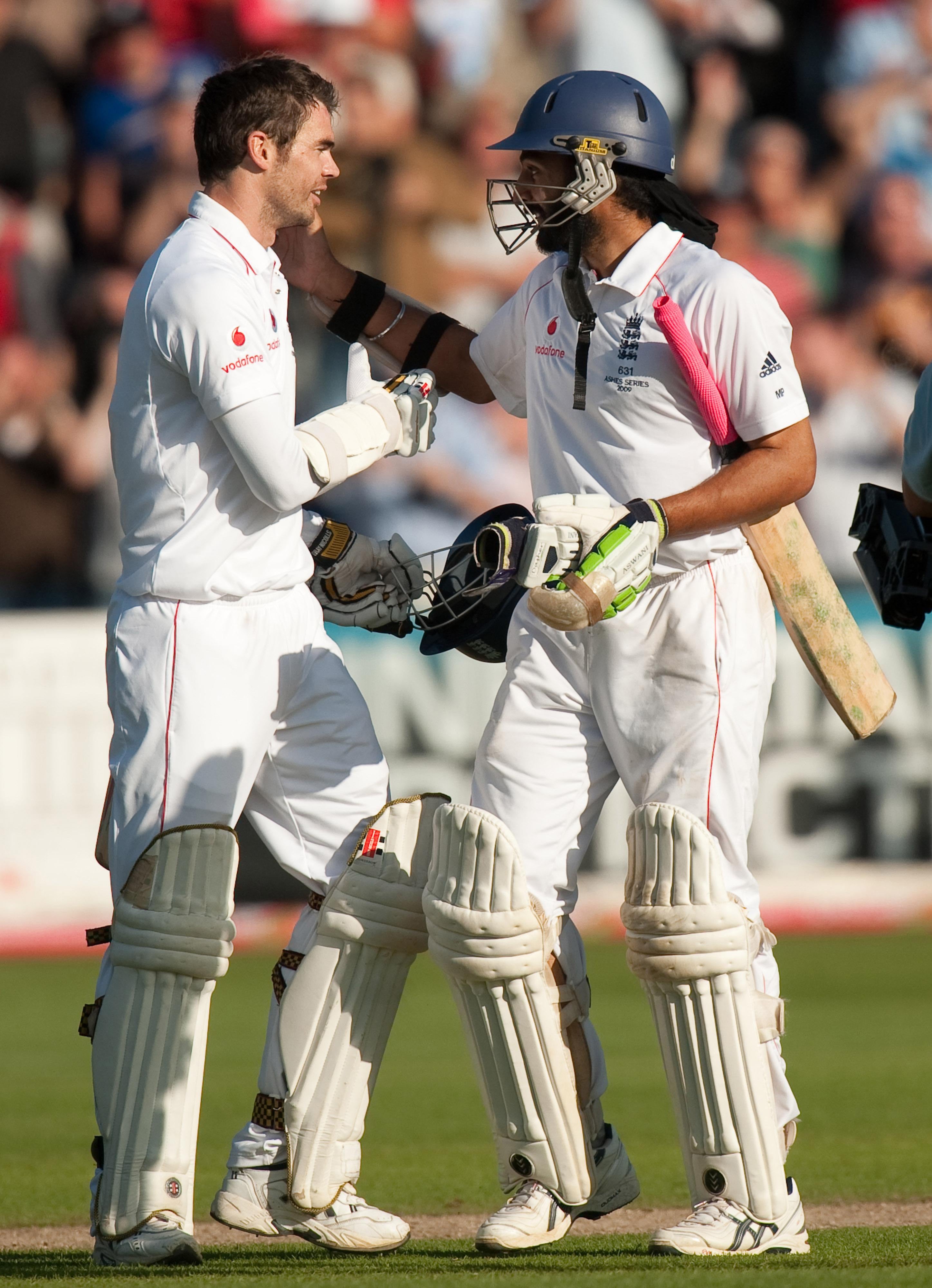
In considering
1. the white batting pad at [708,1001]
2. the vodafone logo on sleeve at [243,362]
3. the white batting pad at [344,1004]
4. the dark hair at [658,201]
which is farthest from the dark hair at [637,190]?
the white batting pad at [344,1004]

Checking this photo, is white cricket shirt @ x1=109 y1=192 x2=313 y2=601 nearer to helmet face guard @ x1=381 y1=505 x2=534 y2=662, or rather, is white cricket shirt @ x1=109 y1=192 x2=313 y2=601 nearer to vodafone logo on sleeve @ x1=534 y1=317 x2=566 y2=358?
helmet face guard @ x1=381 y1=505 x2=534 y2=662

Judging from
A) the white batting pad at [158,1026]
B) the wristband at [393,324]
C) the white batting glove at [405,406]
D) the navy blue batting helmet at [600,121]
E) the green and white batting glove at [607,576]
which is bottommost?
the white batting pad at [158,1026]

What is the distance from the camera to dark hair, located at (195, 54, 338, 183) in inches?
130

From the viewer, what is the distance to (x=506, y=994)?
3160 mm

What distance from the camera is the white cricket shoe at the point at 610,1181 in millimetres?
3428

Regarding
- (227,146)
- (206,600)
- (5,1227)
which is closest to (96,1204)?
(5,1227)

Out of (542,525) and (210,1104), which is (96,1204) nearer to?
(542,525)

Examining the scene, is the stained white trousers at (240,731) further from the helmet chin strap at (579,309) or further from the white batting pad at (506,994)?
the helmet chin strap at (579,309)

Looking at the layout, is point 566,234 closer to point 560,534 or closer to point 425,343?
point 425,343

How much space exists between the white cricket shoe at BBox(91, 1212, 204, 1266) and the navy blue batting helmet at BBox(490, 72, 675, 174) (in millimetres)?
2017

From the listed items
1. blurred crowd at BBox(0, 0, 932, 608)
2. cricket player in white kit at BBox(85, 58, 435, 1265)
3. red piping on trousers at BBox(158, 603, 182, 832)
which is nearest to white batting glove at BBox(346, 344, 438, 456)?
cricket player in white kit at BBox(85, 58, 435, 1265)

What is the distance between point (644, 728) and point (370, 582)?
699mm

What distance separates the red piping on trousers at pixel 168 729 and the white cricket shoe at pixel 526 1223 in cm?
92

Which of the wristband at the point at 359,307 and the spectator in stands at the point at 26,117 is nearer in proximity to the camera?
the wristband at the point at 359,307
